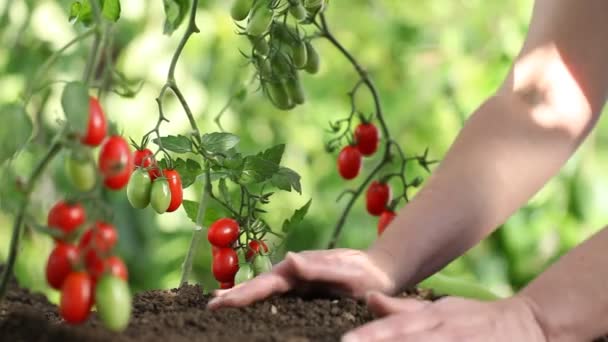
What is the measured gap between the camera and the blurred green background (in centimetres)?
247

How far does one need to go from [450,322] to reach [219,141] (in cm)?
33

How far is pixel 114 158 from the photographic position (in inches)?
35.2

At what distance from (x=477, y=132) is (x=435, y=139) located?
121 cm

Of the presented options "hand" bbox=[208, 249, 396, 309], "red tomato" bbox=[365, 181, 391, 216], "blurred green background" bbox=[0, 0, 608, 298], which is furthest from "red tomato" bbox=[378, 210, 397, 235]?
"blurred green background" bbox=[0, 0, 608, 298]

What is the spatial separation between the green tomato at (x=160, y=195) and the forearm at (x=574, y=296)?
35 cm

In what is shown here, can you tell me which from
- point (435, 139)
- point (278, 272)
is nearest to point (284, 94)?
point (278, 272)

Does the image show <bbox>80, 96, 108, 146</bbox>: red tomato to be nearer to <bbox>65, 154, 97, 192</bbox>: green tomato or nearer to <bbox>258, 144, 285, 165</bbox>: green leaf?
<bbox>65, 154, 97, 192</bbox>: green tomato

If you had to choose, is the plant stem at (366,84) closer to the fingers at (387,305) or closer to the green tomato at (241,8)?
the green tomato at (241,8)

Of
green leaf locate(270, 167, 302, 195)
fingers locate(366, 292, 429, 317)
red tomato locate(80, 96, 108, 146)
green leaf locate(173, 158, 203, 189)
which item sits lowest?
fingers locate(366, 292, 429, 317)

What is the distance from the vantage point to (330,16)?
285 centimetres

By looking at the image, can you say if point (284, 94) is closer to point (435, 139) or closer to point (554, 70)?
point (554, 70)

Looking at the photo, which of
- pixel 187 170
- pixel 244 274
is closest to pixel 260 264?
pixel 244 274

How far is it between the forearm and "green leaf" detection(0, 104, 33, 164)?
48 centimetres

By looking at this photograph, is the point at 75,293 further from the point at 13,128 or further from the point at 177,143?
the point at 177,143
